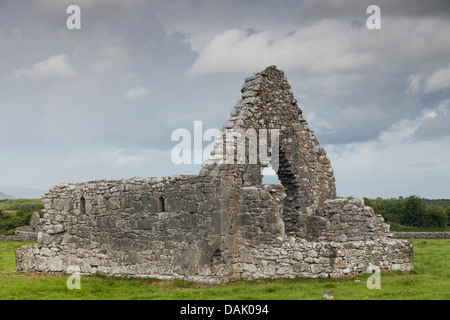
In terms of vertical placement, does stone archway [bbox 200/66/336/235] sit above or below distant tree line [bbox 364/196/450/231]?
above

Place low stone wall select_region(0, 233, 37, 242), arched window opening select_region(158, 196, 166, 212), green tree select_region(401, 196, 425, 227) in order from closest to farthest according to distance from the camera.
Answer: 1. arched window opening select_region(158, 196, 166, 212)
2. low stone wall select_region(0, 233, 37, 242)
3. green tree select_region(401, 196, 425, 227)

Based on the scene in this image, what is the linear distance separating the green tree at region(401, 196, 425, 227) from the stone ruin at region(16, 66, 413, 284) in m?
32.0

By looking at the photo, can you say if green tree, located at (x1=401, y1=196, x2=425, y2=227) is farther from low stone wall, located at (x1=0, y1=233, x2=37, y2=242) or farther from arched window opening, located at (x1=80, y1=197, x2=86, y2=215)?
arched window opening, located at (x1=80, y1=197, x2=86, y2=215)

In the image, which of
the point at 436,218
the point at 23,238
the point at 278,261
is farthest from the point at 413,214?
the point at 278,261

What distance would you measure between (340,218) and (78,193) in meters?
9.55

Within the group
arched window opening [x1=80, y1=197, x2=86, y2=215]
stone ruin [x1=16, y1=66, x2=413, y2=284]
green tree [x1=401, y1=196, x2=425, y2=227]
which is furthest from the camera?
green tree [x1=401, y1=196, x2=425, y2=227]

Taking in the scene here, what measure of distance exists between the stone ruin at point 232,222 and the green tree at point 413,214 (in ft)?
105

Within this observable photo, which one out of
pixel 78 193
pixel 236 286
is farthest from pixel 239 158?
pixel 78 193

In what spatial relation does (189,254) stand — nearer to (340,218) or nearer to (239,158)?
(239,158)

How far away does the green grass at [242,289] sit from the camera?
12781 millimetres

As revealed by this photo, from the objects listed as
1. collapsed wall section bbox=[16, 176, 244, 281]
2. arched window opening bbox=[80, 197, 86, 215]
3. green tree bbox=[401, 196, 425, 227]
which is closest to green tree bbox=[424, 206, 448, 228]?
green tree bbox=[401, 196, 425, 227]

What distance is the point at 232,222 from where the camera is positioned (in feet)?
51.4

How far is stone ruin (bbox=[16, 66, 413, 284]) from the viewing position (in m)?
15.3
